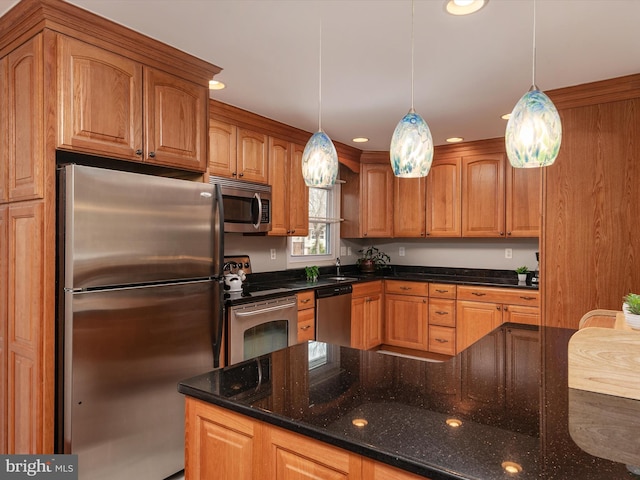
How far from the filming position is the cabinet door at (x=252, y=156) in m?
3.38

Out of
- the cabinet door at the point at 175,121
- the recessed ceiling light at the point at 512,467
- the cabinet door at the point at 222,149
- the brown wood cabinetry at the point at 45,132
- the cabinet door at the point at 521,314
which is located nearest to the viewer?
the recessed ceiling light at the point at 512,467

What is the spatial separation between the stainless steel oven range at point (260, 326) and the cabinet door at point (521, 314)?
2.11 metres

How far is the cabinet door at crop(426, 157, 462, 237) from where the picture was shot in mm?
4695

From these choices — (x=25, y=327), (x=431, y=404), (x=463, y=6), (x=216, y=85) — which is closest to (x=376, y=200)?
(x=216, y=85)

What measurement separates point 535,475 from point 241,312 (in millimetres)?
2398

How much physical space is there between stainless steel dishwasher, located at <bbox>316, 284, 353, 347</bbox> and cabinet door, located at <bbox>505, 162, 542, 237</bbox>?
72.3 inches

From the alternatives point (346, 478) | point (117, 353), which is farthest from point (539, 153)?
point (117, 353)

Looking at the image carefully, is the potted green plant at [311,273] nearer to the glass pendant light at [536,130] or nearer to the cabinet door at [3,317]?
the cabinet door at [3,317]

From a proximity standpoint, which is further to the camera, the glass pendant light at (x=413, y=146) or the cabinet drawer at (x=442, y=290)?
the cabinet drawer at (x=442, y=290)

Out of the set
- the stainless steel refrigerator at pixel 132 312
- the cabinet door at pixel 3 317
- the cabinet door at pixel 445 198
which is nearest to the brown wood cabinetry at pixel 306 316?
the stainless steel refrigerator at pixel 132 312

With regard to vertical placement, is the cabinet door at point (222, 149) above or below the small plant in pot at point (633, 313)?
above

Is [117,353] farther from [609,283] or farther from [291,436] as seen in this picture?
[609,283]

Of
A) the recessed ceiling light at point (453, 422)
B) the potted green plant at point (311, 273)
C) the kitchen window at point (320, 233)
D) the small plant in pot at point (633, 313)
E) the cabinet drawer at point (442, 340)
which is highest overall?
the kitchen window at point (320, 233)

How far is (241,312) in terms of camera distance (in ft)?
9.89
